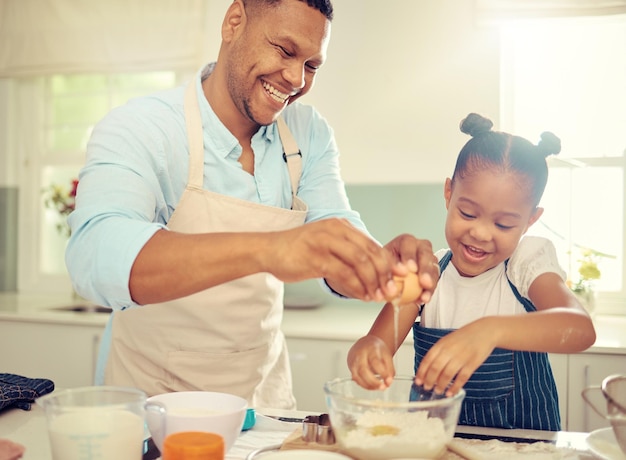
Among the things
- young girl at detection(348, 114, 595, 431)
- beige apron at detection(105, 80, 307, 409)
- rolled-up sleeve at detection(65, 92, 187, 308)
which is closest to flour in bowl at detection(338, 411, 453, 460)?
young girl at detection(348, 114, 595, 431)

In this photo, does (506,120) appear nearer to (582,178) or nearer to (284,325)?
(582,178)

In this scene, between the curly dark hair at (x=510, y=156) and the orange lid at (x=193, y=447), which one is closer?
the orange lid at (x=193, y=447)

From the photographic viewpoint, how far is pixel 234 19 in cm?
159

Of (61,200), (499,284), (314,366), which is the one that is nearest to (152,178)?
(499,284)

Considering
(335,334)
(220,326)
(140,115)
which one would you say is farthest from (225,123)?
(335,334)

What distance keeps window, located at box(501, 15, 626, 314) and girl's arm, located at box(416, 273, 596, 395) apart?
1.72m

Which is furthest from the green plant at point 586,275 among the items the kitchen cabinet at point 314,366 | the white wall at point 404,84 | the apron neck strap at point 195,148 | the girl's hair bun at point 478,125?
the apron neck strap at point 195,148

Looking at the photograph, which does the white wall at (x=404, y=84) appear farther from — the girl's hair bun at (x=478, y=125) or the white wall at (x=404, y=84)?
the girl's hair bun at (x=478, y=125)

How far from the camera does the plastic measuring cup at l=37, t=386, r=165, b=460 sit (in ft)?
2.95

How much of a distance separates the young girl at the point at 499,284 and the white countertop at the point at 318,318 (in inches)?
35.8

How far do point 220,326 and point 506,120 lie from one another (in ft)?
6.24

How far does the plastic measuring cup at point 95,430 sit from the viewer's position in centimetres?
90

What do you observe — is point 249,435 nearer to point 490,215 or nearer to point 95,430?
point 95,430

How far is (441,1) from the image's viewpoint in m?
2.78
